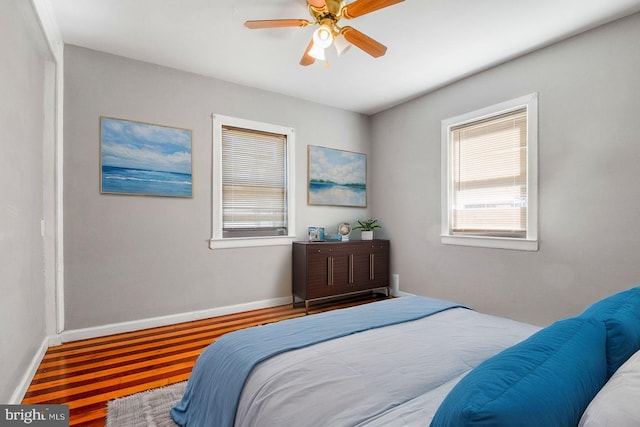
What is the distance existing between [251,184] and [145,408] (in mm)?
2576

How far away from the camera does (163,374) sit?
228cm

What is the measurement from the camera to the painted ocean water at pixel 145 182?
308 centimetres

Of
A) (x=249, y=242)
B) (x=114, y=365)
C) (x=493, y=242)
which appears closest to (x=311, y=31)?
(x=249, y=242)

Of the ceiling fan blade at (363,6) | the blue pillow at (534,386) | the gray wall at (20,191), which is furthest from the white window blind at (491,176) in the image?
the gray wall at (20,191)

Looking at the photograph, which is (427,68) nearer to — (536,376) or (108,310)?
(536,376)

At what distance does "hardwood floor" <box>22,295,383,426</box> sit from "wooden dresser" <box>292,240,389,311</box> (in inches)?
27.6

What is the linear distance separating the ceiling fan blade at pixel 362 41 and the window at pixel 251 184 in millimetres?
1814

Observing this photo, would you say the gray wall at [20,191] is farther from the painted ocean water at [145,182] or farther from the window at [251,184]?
the window at [251,184]

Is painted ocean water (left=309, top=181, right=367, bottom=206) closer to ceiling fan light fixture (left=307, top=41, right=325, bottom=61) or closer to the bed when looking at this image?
ceiling fan light fixture (left=307, top=41, right=325, bottom=61)

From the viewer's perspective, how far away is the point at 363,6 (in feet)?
6.89

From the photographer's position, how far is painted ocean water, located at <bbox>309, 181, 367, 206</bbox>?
4.38 meters

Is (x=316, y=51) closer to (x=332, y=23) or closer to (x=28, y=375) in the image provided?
(x=332, y=23)

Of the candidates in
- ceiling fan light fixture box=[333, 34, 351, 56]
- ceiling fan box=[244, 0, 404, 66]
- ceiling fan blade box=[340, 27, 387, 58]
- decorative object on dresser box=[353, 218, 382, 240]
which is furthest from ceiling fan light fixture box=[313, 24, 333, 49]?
decorative object on dresser box=[353, 218, 382, 240]

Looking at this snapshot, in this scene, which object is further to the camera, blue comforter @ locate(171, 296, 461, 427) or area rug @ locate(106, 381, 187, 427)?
area rug @ locate(106, 381, 187, 427)
